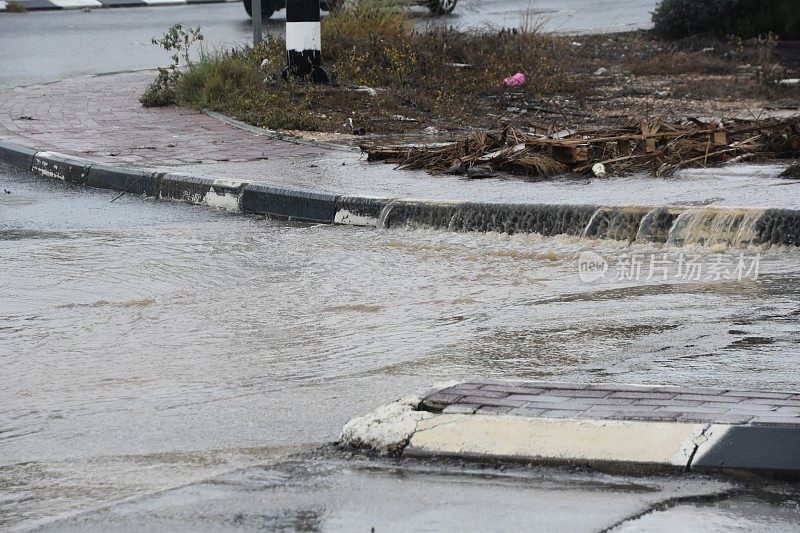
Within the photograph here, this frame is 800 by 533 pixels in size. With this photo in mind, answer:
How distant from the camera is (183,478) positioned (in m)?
3.61

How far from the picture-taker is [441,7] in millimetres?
23359

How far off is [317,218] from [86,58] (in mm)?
10793

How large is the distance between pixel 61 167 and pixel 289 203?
7.89 ft

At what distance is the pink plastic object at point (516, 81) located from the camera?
13546 millimetres

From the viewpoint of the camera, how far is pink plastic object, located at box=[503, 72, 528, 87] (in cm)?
1355

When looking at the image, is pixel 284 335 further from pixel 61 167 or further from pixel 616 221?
pixel 61 167

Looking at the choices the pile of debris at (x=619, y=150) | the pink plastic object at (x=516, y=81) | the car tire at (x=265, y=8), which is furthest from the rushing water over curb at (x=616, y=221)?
the car tire at (x=265, y=8)

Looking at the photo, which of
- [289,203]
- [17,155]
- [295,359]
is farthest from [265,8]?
[295,359]

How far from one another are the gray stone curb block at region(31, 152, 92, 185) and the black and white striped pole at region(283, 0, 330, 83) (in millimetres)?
3058

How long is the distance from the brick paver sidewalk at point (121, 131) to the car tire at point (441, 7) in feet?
32.3

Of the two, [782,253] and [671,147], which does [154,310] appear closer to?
[782,253]

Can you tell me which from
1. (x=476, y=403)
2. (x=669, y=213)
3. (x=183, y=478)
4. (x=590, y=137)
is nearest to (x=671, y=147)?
(x=590, y=137)

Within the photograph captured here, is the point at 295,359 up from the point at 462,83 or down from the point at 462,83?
down

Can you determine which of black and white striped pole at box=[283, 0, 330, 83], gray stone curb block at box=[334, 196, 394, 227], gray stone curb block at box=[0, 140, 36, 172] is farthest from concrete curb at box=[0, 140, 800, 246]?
black and white striped pole at box=[283, 0, 330, 83]
